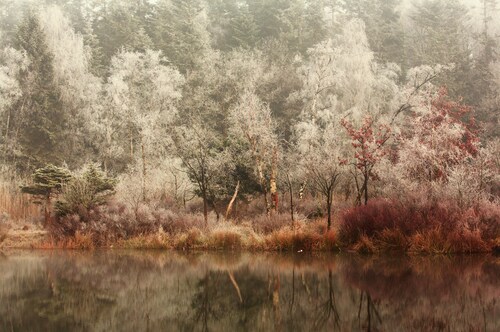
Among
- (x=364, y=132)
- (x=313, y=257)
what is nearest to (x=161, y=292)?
(x=313, y=257)

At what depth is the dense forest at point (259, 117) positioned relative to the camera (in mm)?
23594

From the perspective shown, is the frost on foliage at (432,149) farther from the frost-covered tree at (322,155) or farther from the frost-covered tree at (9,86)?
the frost-covered tree at (9,86)

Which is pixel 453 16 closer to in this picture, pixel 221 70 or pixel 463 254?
pixel 221 70

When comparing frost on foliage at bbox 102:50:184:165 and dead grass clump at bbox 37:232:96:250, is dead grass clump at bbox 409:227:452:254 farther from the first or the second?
frost on foliage at bbox 102:50:184:165

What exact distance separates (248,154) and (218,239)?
26.4 feet

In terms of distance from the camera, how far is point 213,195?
2917 centimetres

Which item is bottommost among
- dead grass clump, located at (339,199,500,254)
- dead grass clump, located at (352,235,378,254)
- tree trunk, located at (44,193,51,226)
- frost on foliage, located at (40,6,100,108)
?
dead grass clump, located at (352,235,378,254)

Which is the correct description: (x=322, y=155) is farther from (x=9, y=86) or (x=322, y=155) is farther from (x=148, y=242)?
(x=9, y=86)

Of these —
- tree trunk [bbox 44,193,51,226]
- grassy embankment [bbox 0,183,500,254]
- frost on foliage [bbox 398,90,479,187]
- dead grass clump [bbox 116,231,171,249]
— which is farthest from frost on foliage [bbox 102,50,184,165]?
frost on foliage [bbox 398,90,479,187]

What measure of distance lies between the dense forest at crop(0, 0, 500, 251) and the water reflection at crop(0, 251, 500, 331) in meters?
5.05

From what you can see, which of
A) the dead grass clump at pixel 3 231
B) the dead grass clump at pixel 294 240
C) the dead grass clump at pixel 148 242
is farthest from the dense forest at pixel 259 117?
the dead grass clump at pixel 3 231

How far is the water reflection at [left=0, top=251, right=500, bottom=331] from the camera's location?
27.2 ft

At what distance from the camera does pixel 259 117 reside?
29.4 metres


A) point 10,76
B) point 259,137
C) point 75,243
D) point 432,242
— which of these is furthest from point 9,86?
point 432,242
